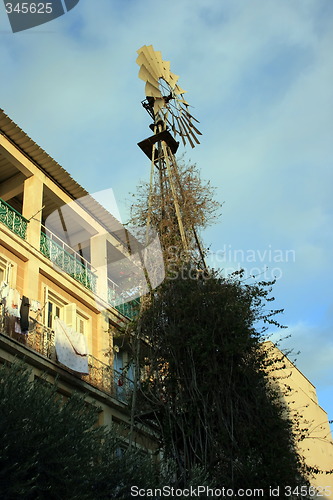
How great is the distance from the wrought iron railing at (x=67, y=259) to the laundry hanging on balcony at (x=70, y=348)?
2.20 metres

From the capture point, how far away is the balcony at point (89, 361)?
12209 millimetres

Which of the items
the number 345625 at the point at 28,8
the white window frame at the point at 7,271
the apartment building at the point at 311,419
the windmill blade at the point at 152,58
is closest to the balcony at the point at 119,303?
the white window frame at the point at 7,271

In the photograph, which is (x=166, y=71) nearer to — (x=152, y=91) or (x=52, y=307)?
(x=152, y=91)

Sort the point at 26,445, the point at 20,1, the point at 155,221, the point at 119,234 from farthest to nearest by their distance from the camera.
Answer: the point at 119,234
the point at 155,221
the point at 20,1
the point at 26,445

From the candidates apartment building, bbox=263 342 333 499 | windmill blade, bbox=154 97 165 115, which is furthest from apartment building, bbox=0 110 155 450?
apartment building, bbox=263 342 333 499

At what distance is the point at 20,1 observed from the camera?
35.1 ft

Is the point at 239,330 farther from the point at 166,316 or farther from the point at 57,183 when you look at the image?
the point at 57,183

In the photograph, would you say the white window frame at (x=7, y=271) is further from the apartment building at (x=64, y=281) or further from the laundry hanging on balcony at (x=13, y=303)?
the laundry hanging on balcony at (x=13, y=303)

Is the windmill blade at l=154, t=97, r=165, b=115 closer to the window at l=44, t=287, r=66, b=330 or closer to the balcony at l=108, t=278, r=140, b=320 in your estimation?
A: the balcony at l=108, t=278, r=140, b=320

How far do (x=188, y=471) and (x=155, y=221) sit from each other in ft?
20.6

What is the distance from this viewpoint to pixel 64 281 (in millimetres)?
14906

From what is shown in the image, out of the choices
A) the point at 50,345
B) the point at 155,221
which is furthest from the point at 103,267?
the point at 50,345

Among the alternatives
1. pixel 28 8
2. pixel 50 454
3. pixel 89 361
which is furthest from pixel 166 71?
pixel 50 454

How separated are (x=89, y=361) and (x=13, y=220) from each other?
152 inches
